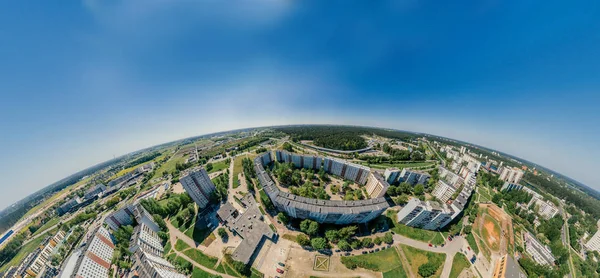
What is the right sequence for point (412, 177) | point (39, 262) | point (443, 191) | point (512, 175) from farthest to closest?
point (512, 175)
point (412, 177)
point (443, 191)
point (39, 262)

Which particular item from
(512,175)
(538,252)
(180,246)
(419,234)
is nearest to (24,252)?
(180,246)

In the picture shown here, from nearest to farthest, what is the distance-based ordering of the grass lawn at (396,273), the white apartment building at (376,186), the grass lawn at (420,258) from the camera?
the grass lawn at (396,273), the grass lawn at (420,258), the white apartment building at (376,186)

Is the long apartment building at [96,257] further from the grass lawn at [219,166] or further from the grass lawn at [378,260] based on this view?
the grass lawn at [378,260]

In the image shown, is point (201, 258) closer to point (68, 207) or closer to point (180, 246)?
point (180, 246)

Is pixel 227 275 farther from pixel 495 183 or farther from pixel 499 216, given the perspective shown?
pixel 495 183

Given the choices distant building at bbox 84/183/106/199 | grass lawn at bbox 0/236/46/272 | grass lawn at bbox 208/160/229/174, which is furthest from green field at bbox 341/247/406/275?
distant building at bbox 84/183/106/199

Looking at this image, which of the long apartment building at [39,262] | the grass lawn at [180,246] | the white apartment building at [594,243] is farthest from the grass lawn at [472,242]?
the long apartment building at [39,262]
